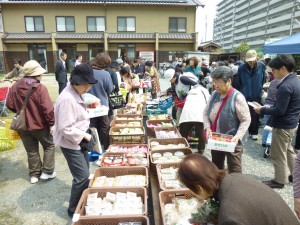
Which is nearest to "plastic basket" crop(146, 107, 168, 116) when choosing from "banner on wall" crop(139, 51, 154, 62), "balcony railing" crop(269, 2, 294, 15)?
"banner on wall" crop(139, 51, 154, 62)

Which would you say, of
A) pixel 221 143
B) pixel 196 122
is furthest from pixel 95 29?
pixel 221 143

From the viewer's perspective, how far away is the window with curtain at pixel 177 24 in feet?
71.1

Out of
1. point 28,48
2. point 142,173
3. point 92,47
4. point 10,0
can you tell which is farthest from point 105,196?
point 10,0

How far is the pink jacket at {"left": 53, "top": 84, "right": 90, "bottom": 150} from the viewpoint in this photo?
7.40ft

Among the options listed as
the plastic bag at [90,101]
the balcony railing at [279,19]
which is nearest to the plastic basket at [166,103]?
the plastic bag at [90,101]

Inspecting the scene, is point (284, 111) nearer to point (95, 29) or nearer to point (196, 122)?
point (196, 122)

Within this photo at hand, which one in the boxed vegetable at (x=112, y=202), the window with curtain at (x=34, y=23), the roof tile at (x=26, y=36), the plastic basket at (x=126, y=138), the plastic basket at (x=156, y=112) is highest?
the window with curtain at (x=34, y=23)

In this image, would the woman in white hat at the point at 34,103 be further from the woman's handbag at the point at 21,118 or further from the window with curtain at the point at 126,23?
the window with curtain at the point at 126,23

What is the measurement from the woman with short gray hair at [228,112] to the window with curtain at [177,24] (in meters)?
20.4

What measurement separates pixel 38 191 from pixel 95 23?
66.8 ft

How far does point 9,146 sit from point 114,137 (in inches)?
62.7

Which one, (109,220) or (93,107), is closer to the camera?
→ (109,220)

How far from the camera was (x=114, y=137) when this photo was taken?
403 cm

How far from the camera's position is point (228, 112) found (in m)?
2.63
